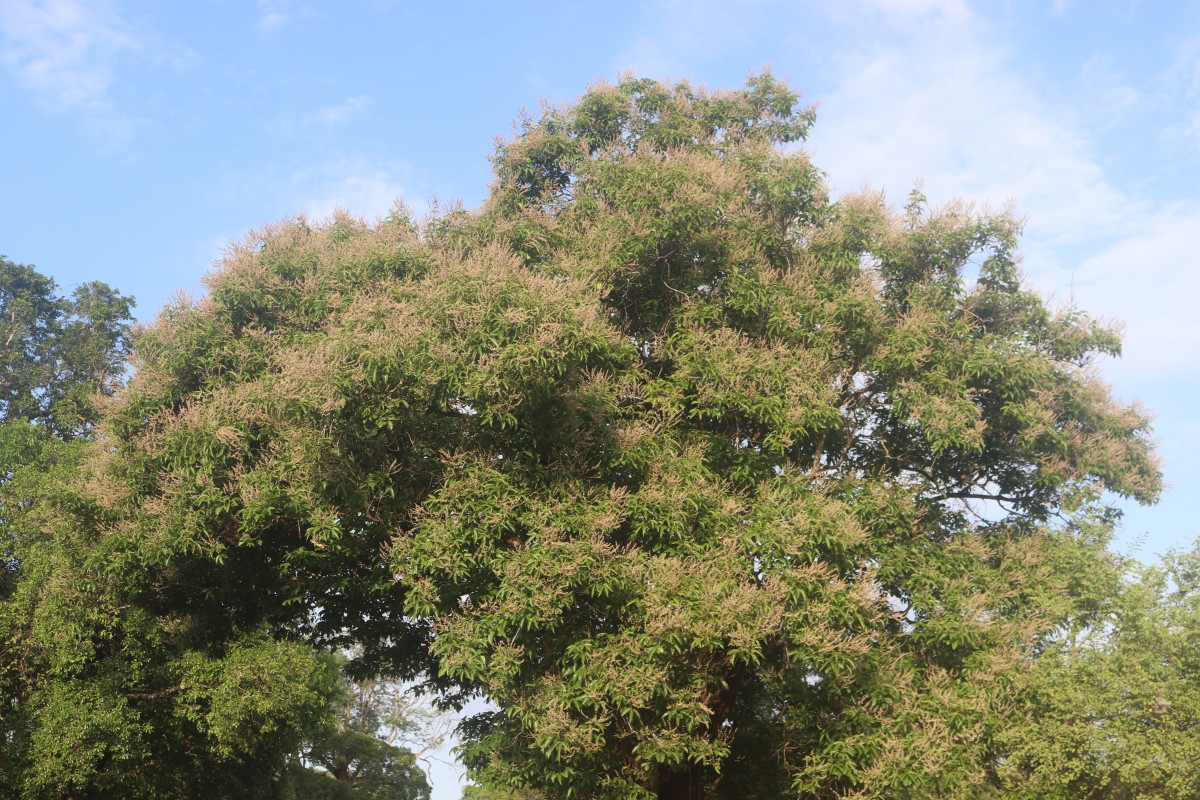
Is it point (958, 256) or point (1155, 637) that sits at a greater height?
point (958, 256)

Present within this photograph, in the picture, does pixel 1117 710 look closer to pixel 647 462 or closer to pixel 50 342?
pixel 647 462

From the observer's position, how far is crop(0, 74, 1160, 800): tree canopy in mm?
8859

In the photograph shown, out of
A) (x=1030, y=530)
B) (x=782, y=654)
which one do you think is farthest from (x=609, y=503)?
(x=1030, y=530)

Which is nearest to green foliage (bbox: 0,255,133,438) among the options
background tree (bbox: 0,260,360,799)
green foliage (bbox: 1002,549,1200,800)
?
background tree (bbox: 0,260,360,799)

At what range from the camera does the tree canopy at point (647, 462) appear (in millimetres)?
8859

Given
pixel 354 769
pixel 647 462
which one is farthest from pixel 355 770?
pixel 647 462

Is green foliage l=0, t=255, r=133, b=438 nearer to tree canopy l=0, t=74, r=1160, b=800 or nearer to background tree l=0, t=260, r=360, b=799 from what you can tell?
background tree l=0, t=260, r=360, b=799

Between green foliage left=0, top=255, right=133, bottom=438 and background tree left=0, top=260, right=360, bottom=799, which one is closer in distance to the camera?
background tree left=0, top=260, right=360, bottom=799

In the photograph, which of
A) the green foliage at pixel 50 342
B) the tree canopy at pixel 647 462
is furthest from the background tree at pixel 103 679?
the green foliage at pixel 50 342

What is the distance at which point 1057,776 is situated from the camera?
11273 mm

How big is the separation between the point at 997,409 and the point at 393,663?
28.6ft

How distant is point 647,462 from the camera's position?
989cm

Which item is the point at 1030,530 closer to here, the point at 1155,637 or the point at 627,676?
the point at 1155,637

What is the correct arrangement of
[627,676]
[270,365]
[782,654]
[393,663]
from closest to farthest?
1. [627,676]
2. [782,654]
3. [270,365]
4. [393,663]
